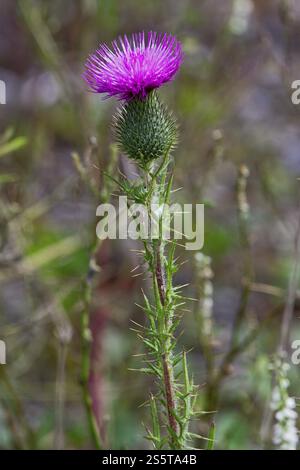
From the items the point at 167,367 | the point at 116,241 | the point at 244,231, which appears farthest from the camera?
the point at 116,241

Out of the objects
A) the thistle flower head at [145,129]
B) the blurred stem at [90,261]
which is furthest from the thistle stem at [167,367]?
the blurred stem at [90,261]

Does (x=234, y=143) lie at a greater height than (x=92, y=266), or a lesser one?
greater

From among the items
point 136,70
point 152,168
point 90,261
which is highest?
point 136,70

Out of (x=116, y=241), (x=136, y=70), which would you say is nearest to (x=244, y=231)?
(x=136, y=70)

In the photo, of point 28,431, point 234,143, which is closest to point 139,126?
point 28,431

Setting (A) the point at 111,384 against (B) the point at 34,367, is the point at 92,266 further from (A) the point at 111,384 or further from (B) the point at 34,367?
(B) the point at 34,367

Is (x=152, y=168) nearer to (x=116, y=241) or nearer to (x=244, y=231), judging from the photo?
(x=244, y=231)

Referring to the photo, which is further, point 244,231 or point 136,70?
point 244,231
